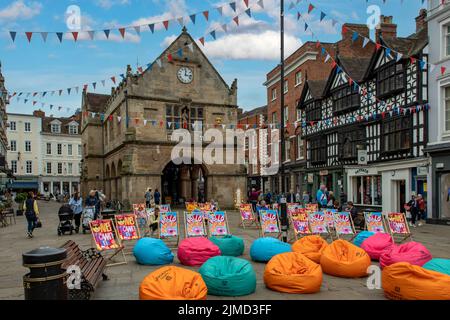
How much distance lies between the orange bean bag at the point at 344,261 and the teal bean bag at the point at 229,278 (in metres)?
2.10

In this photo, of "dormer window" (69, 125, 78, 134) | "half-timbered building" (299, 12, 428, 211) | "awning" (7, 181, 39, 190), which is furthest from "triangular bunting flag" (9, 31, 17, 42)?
"dormer window" (69, 125, 78, 134)

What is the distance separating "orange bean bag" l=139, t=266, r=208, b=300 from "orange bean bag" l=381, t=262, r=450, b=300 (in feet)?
9.71

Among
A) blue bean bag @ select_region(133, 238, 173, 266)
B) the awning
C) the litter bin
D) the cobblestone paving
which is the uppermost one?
the litter bin

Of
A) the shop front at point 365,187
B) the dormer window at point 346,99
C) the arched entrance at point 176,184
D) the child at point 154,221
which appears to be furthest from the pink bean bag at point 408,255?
the arched entrance at point 176,184

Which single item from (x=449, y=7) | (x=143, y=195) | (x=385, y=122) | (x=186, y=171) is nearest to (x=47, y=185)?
(x=186, y=171)

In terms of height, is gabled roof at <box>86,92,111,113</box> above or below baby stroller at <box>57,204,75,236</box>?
above

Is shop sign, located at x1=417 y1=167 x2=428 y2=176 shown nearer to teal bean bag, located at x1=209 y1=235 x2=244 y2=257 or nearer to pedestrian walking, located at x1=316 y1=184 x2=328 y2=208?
pedestrian walking, located at x1=316 y1=184 x2=328 y2=208

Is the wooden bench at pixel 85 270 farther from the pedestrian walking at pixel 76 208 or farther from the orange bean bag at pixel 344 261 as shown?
the pedestrian walking at pixel 76 208

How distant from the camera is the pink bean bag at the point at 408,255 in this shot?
7.84 metres

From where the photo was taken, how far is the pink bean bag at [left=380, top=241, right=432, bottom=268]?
25.7ft

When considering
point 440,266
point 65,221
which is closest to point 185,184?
point 65,221

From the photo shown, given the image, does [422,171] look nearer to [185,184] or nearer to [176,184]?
[185,184]

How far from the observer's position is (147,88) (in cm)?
2800
